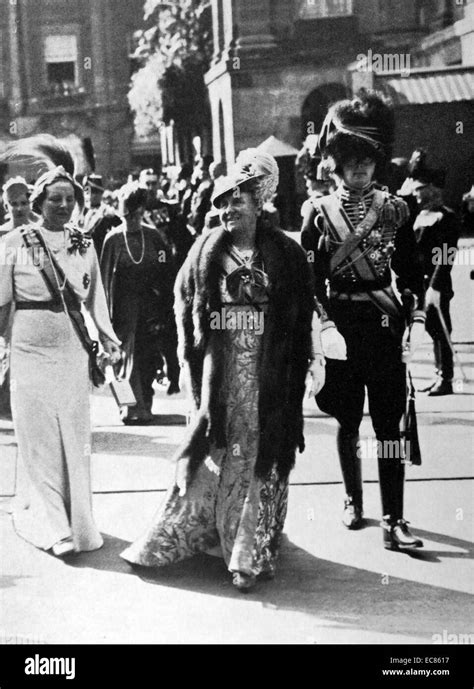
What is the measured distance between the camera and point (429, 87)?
5719 millimetres

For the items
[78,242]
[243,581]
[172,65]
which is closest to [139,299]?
[78,242]

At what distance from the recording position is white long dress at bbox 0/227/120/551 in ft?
16.7

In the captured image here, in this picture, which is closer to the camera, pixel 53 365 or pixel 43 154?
pixel 53 365

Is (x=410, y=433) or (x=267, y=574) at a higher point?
(x=410, y=433)

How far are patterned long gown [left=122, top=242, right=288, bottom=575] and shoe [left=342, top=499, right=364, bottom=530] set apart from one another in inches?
18.2

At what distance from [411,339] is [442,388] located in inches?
48.4

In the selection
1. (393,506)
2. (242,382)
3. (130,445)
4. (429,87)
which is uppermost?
(429,87)

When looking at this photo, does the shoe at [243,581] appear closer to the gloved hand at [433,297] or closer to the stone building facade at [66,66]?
the gloved hand at [433,297]

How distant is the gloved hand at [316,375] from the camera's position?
193 inches

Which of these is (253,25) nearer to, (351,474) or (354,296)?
(354,296)

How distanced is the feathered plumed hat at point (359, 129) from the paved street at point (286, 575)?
128 cm

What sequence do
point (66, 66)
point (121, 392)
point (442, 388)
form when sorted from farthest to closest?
point (442, 388) < point (121, 392) < point (66, 66)
